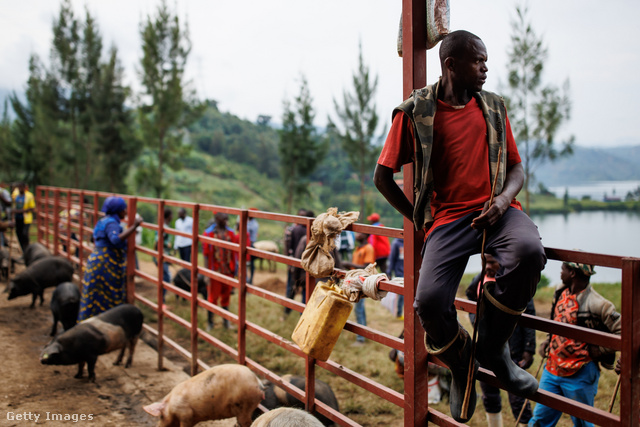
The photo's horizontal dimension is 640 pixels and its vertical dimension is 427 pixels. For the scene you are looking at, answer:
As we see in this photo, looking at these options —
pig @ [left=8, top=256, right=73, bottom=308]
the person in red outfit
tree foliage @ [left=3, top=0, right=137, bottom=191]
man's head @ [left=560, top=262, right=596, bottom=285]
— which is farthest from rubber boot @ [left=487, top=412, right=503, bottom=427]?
tree foliage @ [left=3, top=0, right=137, bottom=191]

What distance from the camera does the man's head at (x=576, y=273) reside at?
3303 mm

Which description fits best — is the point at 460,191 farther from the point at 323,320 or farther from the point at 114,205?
the point at 114,205

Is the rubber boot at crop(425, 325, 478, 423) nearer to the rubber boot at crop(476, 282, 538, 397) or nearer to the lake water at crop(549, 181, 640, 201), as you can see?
the rubber boot at crop(476, 282, 538, 397)

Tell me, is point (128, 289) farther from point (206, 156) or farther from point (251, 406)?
point (206, 156)

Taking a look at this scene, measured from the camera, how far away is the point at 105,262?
587 cm

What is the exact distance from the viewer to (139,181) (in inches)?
765

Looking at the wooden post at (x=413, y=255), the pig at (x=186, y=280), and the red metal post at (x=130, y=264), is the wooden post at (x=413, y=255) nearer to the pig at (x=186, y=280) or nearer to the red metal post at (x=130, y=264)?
the red metal post at (x=130, y=264)

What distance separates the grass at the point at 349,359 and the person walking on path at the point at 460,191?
281 centimetres

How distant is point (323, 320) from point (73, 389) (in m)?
3.37

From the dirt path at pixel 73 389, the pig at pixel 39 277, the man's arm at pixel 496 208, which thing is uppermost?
the man's arm at pixel 496 208

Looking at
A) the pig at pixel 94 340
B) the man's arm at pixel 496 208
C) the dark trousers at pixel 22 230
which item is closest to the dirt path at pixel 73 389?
the pig at pixel 94 340

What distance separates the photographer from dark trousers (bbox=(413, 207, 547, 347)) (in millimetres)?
1789

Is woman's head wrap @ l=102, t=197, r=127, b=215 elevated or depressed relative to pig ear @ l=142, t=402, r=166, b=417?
elevated

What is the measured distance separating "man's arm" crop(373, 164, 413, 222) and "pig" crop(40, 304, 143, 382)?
13.1 ft
